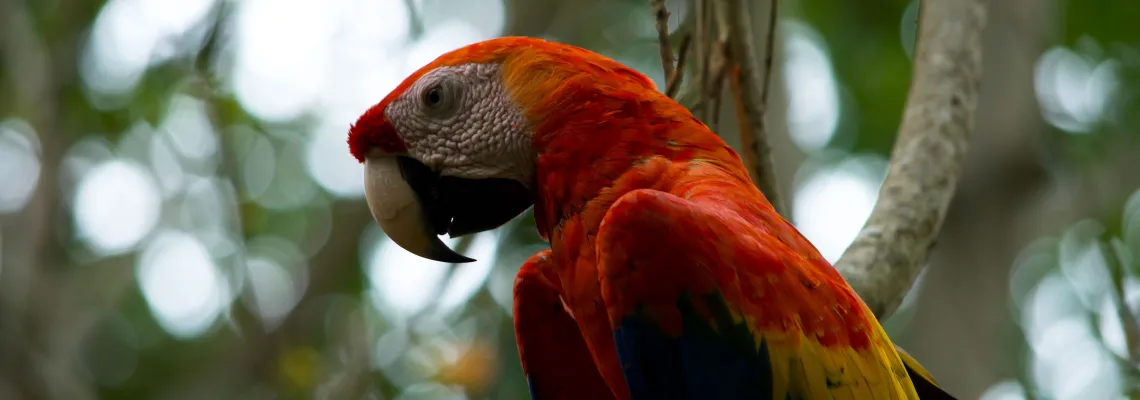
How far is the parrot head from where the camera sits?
1.61m

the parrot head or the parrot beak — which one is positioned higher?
the parrot head

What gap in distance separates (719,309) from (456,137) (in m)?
0.56

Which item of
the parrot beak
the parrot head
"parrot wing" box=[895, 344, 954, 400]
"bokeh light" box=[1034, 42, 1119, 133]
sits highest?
the parrot head

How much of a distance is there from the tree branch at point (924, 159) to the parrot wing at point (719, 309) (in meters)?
0.44

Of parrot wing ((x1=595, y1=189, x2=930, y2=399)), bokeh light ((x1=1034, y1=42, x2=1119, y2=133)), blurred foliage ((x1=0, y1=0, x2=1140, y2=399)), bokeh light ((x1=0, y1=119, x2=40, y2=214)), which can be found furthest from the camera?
bokeh light ((x1=1034, y1=42, x2=1119, y2=133))

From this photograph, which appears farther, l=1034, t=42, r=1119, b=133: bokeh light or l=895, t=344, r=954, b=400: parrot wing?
l=1034, t=42, r=1119, b=133: bokeh light

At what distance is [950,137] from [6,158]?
3.30m

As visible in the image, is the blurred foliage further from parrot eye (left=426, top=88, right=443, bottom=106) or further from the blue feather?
the blue feather

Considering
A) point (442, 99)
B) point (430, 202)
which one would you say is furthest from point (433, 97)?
point (430, 202)

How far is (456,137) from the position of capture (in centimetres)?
164

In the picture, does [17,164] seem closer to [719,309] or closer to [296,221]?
[296,221]

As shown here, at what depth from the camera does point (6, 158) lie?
3666 millimetres

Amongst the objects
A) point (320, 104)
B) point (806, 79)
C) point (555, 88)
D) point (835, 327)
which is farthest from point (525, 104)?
point (806, 79)

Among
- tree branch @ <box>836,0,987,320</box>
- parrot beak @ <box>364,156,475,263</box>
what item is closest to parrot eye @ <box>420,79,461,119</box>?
parrot beak @ <box>364,156,475,263</box>
